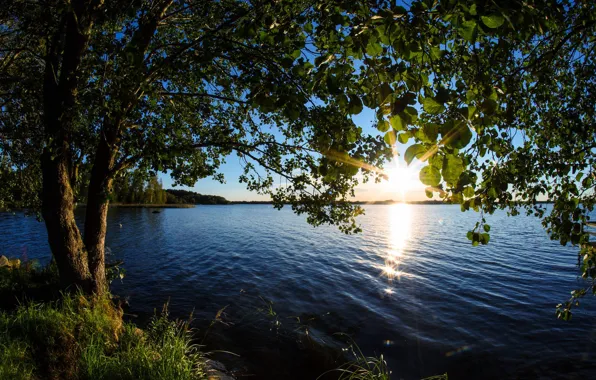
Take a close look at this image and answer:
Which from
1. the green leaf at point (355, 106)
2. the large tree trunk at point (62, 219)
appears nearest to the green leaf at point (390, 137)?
the green leaf at point (355, 106)

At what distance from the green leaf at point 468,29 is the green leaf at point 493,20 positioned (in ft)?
0.26

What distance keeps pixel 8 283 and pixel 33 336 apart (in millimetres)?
8842

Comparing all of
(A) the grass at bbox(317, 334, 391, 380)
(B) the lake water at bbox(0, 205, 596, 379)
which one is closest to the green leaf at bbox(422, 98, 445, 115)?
(A) the grass at bbox(317, 334, 391, 380)

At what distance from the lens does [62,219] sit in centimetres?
720

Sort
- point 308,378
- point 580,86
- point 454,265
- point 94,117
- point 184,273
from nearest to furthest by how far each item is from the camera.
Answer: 1. point 580,86
2. point 94,117
3. point 308,378
4. point 184,273
5. point 454,265

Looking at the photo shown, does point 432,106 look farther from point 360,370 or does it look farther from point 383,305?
point 383,305

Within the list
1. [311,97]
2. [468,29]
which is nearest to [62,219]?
[311,97]

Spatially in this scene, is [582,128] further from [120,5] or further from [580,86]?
[120,5]

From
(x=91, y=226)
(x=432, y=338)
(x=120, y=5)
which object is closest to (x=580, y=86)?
(x=120, y=5)

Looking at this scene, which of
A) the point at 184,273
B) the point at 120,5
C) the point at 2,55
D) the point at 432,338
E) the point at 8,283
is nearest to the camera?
the point at 120,5

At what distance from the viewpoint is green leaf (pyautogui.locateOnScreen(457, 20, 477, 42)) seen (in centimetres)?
167

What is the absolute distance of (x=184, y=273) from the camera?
62.2 ft

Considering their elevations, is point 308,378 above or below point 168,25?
below

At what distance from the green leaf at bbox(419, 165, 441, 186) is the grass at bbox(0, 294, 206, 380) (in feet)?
18.6
